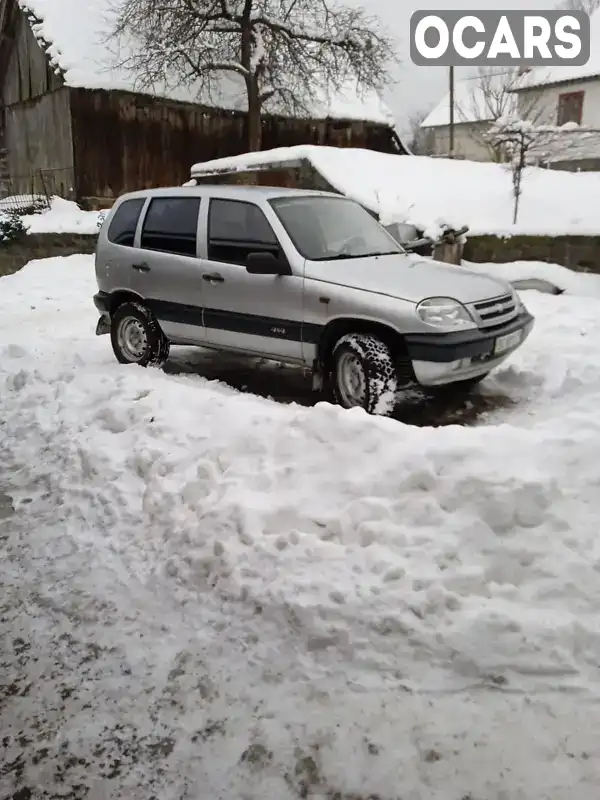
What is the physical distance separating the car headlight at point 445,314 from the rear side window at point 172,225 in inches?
102

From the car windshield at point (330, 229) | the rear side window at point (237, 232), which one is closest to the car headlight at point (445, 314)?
the car windshield at point (330, 229)

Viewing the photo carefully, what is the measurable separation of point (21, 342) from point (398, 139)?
20916mm

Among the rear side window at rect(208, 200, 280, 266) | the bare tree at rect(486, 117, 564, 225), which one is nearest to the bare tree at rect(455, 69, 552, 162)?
the bare tree at rect(486, 117, 564, 225)

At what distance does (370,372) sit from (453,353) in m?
0.67

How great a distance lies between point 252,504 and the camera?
13.3 feet

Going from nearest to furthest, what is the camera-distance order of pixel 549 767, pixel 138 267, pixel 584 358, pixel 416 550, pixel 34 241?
pixel 549 767 < pixel 416 550 < pixel 584 358 < pixel 138 267 < pixel 34 241

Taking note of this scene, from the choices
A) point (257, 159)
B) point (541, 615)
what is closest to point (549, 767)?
point (541, 615)

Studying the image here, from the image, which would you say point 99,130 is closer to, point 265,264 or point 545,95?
point 265,264

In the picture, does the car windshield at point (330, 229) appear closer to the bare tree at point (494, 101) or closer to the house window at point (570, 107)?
the bare tree at point (494, 101)

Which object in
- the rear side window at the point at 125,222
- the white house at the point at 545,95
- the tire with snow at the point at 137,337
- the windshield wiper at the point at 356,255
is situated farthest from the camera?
the white house at the point at 545,95

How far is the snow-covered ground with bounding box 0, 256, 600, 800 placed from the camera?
8.34 ft

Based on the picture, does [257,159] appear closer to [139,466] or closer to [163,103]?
[163,103]

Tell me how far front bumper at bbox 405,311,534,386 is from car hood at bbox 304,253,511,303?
0.31 m

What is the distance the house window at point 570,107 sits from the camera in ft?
112
